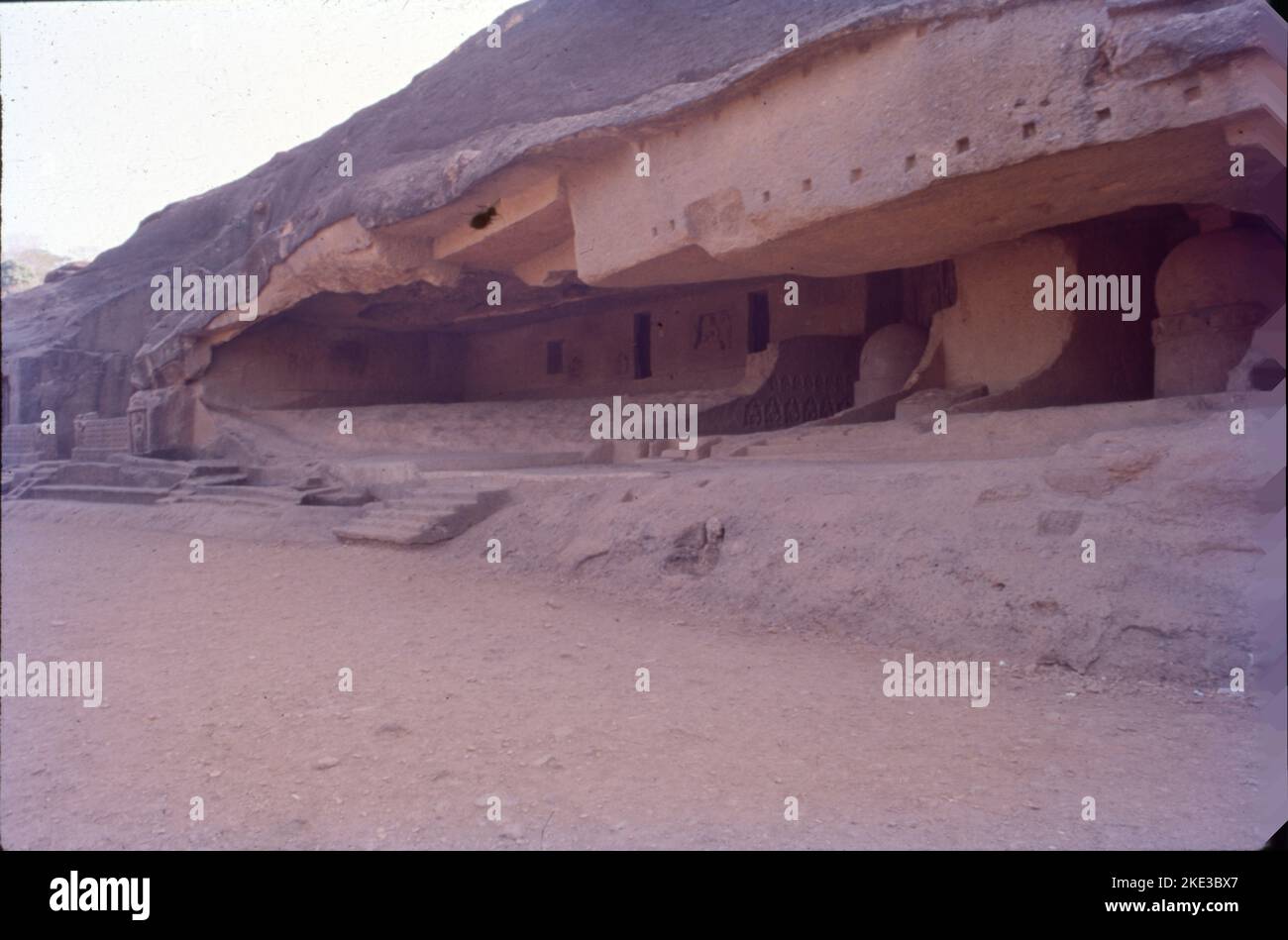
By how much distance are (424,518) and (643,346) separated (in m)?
7.35

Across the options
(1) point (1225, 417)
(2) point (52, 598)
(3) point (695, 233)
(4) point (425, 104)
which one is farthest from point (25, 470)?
(1) point (1225, 417)

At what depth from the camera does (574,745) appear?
125 inches

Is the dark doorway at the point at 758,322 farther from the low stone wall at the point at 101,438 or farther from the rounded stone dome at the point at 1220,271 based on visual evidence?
the low stone wall at the point at 101,438

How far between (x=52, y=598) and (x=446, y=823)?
5168 mm

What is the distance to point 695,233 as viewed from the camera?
8.27 meters

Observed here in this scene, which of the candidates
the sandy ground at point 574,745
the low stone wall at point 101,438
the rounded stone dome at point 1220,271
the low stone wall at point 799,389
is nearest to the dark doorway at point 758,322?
the low stone wall at point 799,389

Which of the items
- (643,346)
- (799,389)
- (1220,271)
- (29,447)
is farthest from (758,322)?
(29,447)

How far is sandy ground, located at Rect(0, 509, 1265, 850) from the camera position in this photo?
2.44 metres

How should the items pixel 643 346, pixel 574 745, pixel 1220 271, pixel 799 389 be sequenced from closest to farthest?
pixel 574 745 < pixel 1220 271 < pixel 799 389 < pixel 643 346

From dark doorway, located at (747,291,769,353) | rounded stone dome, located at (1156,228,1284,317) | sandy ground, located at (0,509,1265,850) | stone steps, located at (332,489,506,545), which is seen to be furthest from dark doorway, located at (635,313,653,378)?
sandy ground, located at (0,509,1265,850)

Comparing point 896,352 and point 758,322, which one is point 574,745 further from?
point 758,322

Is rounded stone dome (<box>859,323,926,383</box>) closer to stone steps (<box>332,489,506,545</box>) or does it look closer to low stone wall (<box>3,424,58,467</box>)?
stone steps (<box>332,489,506,545</box>)

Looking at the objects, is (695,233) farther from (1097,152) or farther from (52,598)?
(52,598)

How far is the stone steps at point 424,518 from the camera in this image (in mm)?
7895
